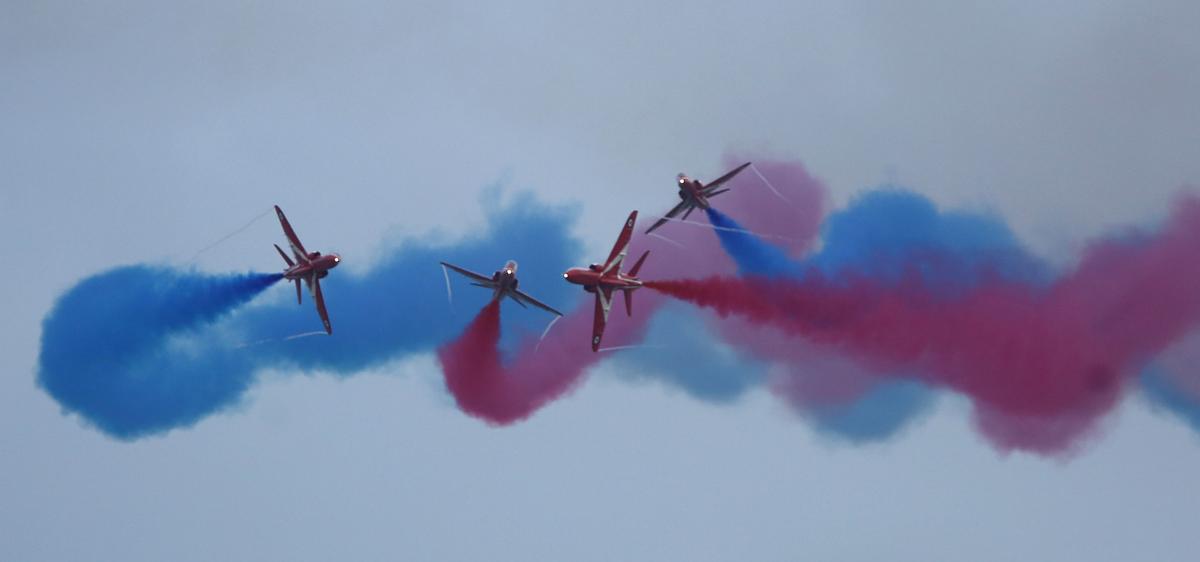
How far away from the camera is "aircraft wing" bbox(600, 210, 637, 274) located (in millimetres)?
58781

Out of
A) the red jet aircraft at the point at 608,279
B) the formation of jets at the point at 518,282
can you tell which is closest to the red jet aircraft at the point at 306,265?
the formation of jets at the point at 518,282

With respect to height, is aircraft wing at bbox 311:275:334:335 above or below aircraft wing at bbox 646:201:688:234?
below

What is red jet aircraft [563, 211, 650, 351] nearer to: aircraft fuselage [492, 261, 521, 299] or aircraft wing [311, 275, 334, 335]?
aircraft fuselage [492, 261, 521, 299]

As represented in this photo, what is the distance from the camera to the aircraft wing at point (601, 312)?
58.6 m

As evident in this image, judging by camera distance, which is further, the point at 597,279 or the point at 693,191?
the point at 693,191

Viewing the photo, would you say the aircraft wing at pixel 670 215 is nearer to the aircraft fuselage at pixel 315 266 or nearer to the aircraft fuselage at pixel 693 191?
the aircraft fuselage at pixel 693 191

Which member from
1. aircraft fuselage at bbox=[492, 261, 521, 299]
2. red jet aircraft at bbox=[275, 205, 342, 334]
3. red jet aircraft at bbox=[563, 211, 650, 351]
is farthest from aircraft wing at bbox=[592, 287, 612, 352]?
red jet aircraft at bbox=[275, 205, 342, 334]

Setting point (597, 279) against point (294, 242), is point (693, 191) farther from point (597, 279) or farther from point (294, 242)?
point (294, 242)

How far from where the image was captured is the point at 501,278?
189 feet

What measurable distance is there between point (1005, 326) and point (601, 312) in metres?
14.7

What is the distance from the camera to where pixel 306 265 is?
5922 cm

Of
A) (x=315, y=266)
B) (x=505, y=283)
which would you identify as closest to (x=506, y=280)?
(x=505, y=283)

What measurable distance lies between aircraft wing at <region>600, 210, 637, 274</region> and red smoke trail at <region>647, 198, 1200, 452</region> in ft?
5.60

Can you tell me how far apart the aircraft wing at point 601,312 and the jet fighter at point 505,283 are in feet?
5.61
